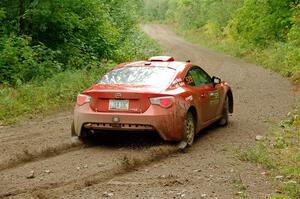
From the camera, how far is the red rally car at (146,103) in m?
8.33

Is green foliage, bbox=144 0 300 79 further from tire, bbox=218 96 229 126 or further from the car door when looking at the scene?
the car door

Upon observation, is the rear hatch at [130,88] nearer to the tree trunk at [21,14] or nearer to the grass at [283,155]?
the grass at [283,155]

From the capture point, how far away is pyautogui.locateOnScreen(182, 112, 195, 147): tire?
8.60m

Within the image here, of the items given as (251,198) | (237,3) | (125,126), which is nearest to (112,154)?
(125,126)

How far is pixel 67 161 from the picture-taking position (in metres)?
7.81

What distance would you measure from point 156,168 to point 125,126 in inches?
46.3

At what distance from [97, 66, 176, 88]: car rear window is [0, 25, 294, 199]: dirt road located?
100 cm

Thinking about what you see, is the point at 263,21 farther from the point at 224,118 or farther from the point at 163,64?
the point at 163,64

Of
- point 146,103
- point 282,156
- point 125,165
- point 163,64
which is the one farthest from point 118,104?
point 282,156

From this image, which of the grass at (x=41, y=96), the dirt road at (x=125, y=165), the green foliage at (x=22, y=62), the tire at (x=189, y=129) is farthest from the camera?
the green foliage at (x=22, y=62)

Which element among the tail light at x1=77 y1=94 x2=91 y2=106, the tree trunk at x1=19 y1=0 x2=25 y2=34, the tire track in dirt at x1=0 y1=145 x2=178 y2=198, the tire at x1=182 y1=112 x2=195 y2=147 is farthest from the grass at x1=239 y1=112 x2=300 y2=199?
the tree trunk at x1=19 y1=0 x2=25 y2=34

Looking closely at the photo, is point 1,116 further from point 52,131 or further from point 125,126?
point 125,126

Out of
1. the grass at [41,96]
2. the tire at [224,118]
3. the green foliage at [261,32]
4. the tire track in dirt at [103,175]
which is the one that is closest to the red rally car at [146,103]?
the tire track in dirt at [103,175]

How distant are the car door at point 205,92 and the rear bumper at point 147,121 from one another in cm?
111
